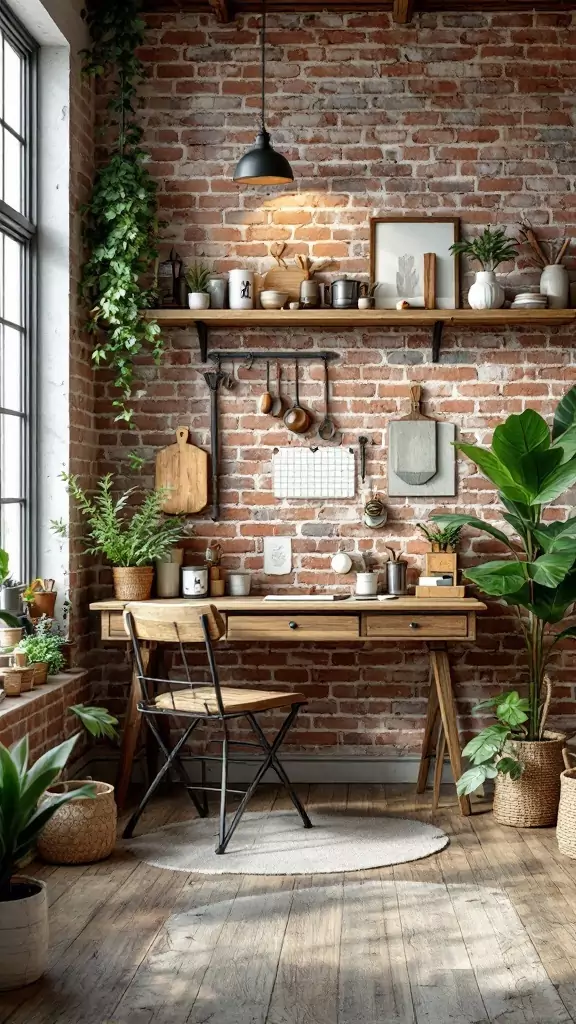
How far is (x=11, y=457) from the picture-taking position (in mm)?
4695

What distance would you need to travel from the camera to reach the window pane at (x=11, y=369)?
460cm

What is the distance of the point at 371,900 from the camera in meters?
3.68

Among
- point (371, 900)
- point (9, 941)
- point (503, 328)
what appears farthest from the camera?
point (503, 328)

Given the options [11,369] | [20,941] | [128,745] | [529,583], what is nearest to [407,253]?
[529,583]

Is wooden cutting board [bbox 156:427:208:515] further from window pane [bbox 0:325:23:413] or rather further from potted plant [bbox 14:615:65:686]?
potted plant [bbox 14:615:65:686]

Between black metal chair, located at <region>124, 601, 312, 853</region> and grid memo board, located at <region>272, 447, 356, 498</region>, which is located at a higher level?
grid memo board, located at <region>272, 447, 356, 498</region>

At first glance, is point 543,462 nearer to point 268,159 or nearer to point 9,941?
point 268,159

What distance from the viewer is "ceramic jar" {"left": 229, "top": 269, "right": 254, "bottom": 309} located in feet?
16.7

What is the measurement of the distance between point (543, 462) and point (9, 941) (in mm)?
2644

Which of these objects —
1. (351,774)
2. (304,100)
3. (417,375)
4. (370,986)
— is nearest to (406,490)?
(417,375)

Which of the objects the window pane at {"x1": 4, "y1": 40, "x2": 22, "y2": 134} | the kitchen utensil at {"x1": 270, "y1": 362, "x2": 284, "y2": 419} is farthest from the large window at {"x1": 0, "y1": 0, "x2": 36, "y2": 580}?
the kitchen utensil at {"x1": 270, "y1": 362, "x2": 284, "y2": 419}

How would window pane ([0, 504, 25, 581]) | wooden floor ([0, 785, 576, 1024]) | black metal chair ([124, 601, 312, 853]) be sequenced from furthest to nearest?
1. window pane ([0, 504, 25, 581])
2. black metal chair ([124, 601, 312, 853])
3. wooden floor ([0, 785, 576, 1024])

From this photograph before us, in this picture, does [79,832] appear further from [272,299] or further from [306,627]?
[272,299]

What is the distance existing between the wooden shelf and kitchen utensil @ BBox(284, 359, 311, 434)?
1.03 ft
